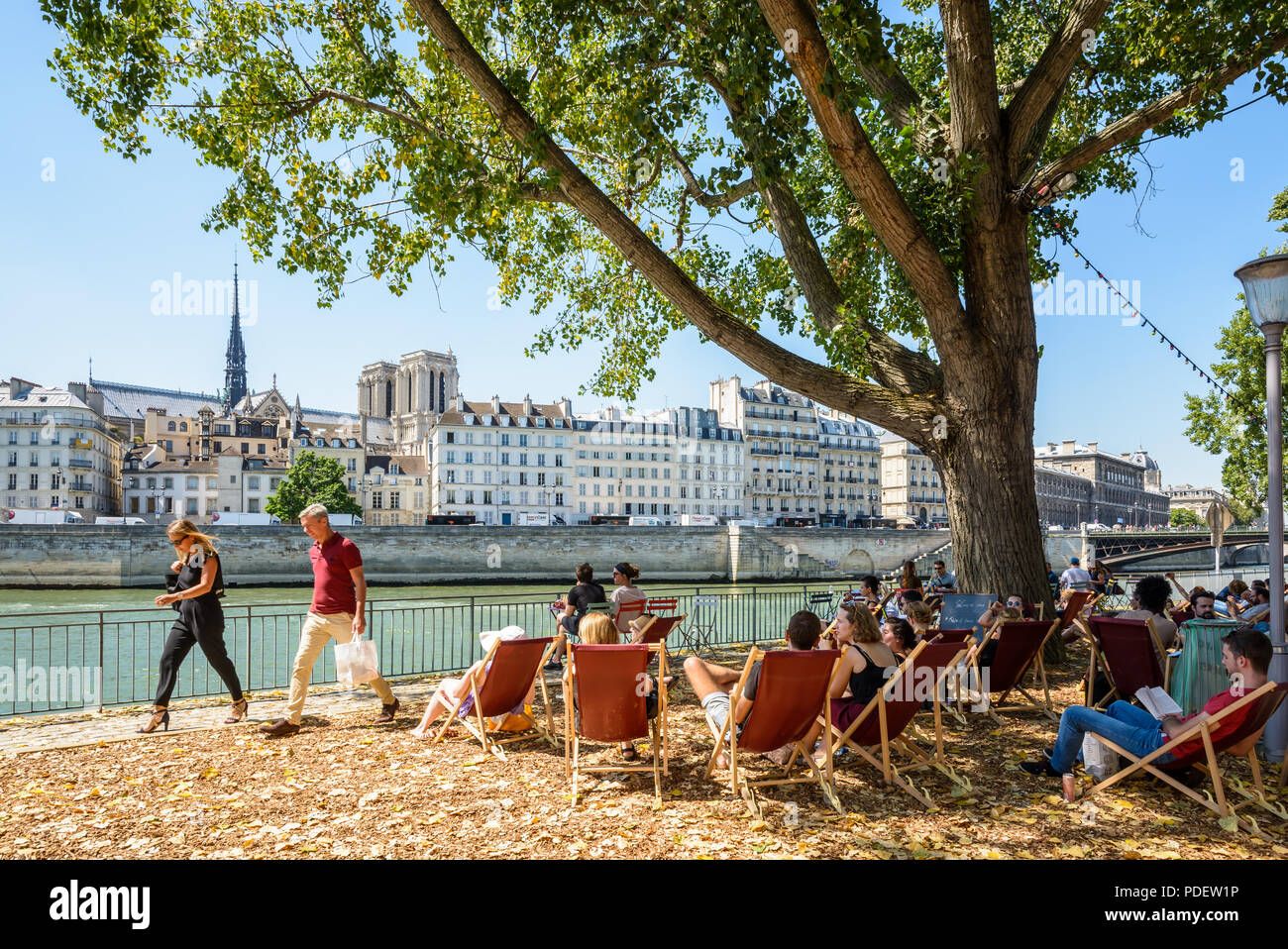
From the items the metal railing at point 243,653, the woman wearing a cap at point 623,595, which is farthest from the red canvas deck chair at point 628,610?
the metal railing at point 243,653

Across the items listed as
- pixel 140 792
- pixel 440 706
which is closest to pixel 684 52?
pixel 440 706

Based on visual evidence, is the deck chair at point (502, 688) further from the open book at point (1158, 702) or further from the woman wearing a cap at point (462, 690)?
the open book at point (1158, 702)

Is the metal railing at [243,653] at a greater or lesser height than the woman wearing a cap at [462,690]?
lesser

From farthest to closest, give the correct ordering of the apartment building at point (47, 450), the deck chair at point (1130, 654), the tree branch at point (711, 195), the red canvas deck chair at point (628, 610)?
the apartment building at point (47, 450) → the tree branch at point (711, 195) → the red canvas deck chair at point (628, 610) → the deck chair at point (1130, 654)

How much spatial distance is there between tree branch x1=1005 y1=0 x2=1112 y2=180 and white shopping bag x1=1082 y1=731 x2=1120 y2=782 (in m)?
5.65

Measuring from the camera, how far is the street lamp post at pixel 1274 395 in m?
4.85

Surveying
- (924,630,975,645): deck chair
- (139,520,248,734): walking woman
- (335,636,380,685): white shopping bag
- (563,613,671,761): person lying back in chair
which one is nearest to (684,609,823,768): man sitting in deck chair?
(563,613,671,761): person lying back in chair

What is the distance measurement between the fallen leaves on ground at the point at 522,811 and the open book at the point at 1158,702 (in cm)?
51

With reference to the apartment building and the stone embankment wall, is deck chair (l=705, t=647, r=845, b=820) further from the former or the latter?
the apartment building

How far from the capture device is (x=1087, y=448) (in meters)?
126

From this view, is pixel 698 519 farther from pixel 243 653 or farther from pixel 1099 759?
pixel 1099 759

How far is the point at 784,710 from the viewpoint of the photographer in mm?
4238
